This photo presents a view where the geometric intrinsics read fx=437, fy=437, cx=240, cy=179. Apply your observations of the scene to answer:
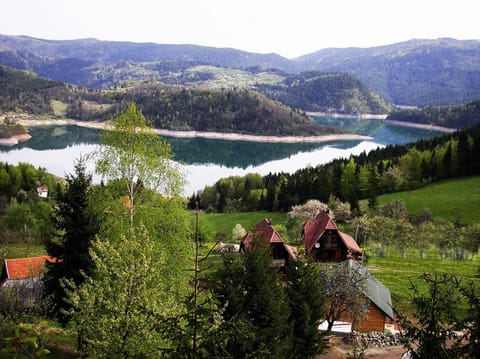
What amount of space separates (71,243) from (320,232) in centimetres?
2801

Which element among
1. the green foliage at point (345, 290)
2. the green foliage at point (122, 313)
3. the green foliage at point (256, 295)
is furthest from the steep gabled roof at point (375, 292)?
the green foliage at point (122, 313)

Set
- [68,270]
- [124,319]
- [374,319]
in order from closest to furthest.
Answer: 1. [124,319]
2. [68,270]
3. [374,319]

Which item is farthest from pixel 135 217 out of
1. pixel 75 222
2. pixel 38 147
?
pixel 38 147

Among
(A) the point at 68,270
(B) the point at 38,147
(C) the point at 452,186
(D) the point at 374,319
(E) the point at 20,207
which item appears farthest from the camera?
(B) the point at 38,147

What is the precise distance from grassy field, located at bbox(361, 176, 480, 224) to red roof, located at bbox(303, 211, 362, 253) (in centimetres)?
1710

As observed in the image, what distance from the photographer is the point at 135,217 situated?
2077 cm

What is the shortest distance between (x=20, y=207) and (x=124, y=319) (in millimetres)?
59228

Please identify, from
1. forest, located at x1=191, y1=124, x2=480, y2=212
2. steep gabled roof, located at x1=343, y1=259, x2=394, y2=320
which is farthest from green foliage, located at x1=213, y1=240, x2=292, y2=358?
forest, located at x1=191, y1=124, x2=480, y2=212

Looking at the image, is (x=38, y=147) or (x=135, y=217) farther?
(x=38, y=147)

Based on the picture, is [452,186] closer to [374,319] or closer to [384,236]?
[384,236]

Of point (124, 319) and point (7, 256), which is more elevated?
point (124, 319)

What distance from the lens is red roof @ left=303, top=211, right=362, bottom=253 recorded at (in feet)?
136

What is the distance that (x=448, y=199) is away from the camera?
61.4 metres

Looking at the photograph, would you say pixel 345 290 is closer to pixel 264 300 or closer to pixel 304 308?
pixel 304 308
